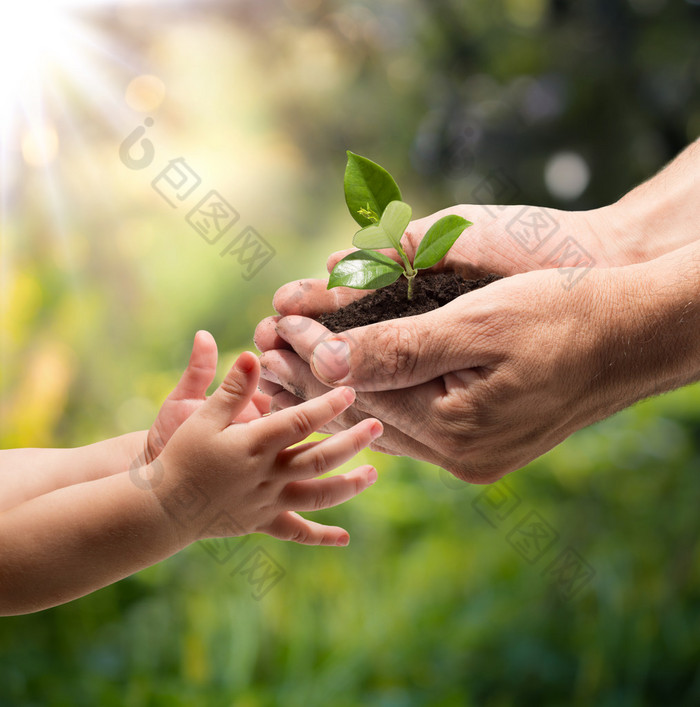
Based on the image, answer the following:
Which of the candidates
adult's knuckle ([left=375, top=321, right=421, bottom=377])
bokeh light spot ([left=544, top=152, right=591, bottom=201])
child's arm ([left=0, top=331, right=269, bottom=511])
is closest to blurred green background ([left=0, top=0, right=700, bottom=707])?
bokeh light spot ([left=544, top=152, right=591, bottom=201])

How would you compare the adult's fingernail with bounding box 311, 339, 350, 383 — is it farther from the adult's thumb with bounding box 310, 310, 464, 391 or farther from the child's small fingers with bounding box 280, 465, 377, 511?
the child's small fingers with bounding box 280, 465, 377, 511

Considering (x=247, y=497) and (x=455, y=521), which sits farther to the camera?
(x=455, y=521)

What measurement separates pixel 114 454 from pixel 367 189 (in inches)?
16.3

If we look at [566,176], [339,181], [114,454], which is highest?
[339,181]

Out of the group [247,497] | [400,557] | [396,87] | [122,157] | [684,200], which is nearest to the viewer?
[247,497]

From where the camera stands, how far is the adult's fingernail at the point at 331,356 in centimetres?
63

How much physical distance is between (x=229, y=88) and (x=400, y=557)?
1.29m

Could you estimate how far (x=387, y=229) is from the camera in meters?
0.66

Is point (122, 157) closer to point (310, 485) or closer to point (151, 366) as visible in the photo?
point (151, 366)

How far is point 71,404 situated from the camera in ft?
6.15

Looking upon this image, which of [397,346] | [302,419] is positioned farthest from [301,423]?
[397,346]

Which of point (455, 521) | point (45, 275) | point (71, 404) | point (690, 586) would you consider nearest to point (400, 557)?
point (455, 521)

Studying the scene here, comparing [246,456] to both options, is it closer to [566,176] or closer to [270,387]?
[270,387]

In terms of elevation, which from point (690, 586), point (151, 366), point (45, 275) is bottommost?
point (690, 586)
